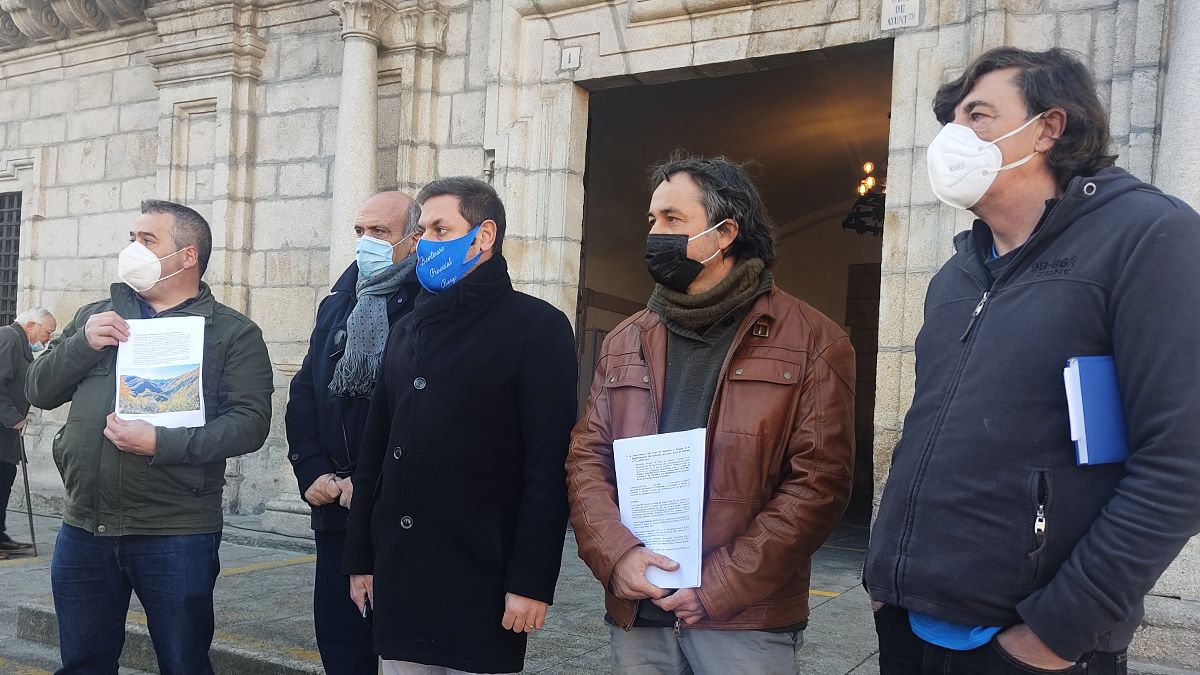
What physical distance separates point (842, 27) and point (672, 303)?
12.9 ft

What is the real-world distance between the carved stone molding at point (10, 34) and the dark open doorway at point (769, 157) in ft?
18.8

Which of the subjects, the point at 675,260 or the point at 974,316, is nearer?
the point at 974,316

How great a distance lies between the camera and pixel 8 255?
9.88 metres

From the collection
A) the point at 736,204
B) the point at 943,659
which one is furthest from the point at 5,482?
the point at 943,659

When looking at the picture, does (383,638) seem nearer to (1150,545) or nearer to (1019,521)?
(1019,521)

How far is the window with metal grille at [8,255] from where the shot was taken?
9.83 metres

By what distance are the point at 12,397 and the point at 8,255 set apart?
151 inches

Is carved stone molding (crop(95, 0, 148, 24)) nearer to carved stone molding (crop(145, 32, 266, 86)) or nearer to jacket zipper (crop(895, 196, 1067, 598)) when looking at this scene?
carved stone molding (crop(145, 32, 266, 86))

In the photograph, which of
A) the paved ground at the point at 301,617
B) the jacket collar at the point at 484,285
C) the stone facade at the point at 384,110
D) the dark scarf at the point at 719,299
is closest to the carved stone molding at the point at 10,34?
the stone facade at the point at 384,110

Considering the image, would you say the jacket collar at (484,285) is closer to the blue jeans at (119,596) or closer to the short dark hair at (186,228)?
the short dark hair at (186,228)

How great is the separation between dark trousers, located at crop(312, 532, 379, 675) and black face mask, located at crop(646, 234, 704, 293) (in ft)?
5.06

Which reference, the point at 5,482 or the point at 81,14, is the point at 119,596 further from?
the point at 81,14

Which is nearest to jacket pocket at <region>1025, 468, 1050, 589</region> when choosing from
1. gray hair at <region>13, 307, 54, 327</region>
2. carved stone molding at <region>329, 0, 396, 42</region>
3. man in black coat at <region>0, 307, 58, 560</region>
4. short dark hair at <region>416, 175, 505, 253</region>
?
short dark hair at <region>416, 175, 505, 253</region>

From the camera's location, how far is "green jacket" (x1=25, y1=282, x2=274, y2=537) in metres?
3.06
